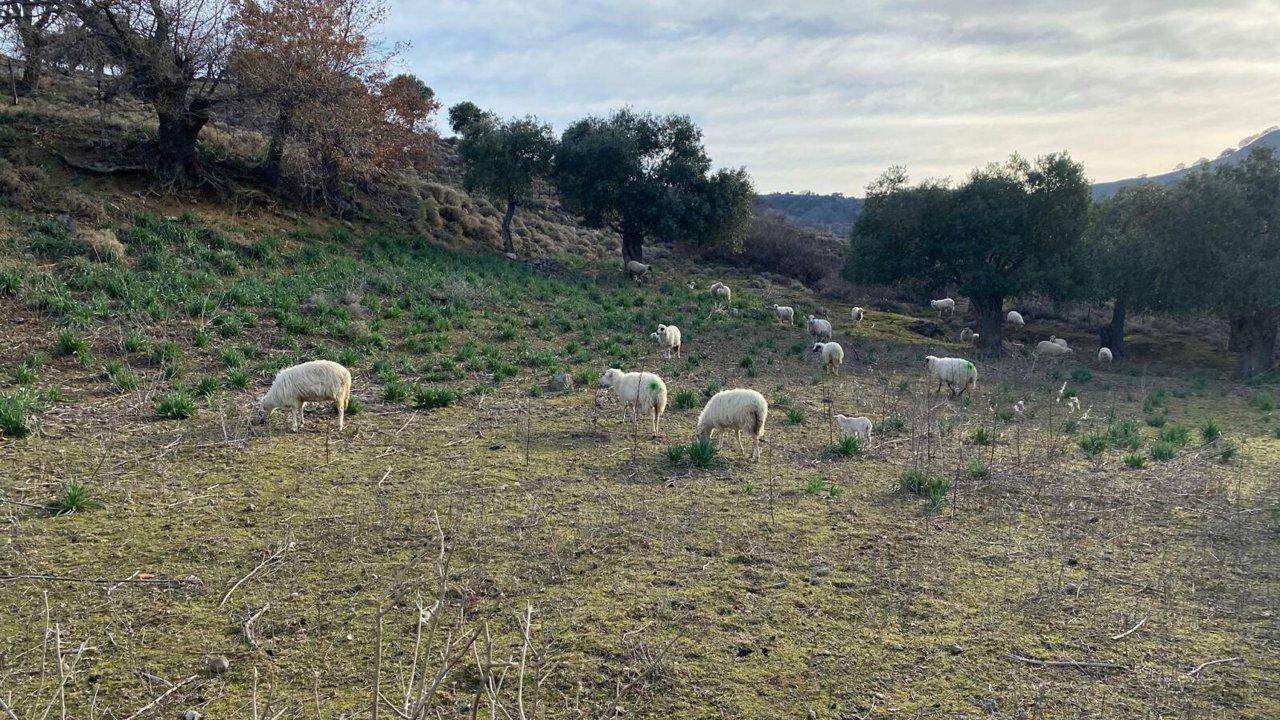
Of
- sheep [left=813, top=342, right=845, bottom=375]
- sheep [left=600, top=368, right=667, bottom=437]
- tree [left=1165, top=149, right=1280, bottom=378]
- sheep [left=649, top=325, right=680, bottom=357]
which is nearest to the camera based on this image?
sheep [left=600, top=368, right=667, bottom=437]

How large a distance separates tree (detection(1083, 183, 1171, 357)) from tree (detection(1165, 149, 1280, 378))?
1.68ft

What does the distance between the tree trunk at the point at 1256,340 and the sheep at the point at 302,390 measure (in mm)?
27955

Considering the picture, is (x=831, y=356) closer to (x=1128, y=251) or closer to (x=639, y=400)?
(x=639, y=400)

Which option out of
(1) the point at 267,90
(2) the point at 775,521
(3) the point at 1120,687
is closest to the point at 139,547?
(2) the point at 775,521

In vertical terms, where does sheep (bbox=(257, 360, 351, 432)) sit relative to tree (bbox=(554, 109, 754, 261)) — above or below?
below

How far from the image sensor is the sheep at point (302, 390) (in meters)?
10.4

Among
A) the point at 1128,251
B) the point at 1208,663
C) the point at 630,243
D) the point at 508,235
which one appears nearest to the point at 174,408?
the point at 1208,663

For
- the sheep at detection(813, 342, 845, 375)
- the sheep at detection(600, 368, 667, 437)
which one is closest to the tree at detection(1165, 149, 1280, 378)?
the sheep at detection(813, 342, 845, 375)

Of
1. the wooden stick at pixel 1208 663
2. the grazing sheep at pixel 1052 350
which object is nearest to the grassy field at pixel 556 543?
the wooden stick at pixel 1208 663

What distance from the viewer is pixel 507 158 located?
32.5 meters

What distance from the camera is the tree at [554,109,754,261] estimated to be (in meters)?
32.9

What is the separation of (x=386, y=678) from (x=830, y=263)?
4511 centimetres

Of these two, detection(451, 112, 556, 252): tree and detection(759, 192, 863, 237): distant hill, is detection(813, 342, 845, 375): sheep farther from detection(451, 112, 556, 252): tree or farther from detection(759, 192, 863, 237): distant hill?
detection(759, 192, 863, 237): distant hill

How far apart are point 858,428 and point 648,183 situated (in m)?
24.0
